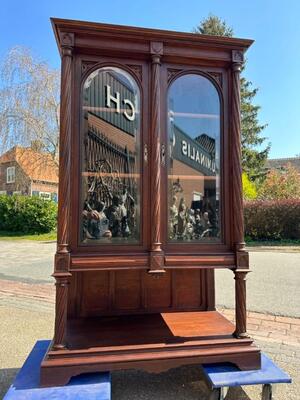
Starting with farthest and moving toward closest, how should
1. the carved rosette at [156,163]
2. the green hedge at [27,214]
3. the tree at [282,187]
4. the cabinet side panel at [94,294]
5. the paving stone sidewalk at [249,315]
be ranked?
1. the green hedge at [27,214]
2. the tree at [282,187]
3. the paving stone sidewalk at [249,315]
4. the cabinet side panel at [94,294]
5. the carved rosette at [156,163]

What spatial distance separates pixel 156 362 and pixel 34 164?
1693cm

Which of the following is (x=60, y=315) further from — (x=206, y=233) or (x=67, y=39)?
(x=67, y=39)

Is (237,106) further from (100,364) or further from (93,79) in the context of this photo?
(100,364)

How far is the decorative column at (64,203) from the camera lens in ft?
7.00

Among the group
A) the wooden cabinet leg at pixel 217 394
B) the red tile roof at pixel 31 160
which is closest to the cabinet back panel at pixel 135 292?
the wooden cabinet leg at pixel 217 394

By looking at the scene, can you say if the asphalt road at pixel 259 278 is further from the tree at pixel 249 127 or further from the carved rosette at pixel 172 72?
the tree at pixel 249 127

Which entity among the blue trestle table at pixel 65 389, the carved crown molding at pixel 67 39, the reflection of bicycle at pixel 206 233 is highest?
the carved crown molding at pixel 67 39

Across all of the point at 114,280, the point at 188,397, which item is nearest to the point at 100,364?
the point at 188,397

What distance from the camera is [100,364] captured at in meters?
2.13

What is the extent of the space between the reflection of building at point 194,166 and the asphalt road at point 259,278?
2.80 metres

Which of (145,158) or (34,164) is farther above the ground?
(34,164)

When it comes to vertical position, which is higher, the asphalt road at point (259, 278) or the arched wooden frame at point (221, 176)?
the arched wooden frame at point (221, 176)

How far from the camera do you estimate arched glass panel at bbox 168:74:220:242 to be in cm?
248

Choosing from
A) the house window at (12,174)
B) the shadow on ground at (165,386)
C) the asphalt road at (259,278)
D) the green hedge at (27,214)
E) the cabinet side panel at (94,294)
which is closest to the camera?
the shadow on ground at (165,386)
